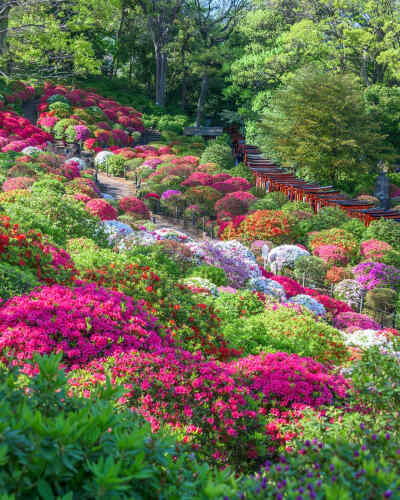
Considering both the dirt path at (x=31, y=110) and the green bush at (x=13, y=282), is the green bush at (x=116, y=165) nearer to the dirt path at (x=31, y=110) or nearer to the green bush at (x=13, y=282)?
the dirt path at (x=31, y=110)

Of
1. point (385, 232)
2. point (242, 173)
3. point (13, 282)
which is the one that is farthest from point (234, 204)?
point (13, 282)

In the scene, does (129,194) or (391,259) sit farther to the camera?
(129,194)

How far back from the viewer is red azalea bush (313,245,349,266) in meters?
16.5

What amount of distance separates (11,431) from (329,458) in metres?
1.68

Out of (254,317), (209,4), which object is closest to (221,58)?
(209,4)

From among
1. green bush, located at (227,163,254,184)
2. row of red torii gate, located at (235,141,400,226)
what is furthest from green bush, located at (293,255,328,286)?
green bush, located at (227,163,254,184)

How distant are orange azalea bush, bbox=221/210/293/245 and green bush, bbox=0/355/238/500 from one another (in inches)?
613

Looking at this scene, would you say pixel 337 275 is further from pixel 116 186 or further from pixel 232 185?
pixel 116 186

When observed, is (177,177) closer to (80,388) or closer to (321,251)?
(321,251)

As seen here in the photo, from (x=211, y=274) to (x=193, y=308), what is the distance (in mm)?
3544

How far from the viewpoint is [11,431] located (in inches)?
82.6

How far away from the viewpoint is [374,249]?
16875mm

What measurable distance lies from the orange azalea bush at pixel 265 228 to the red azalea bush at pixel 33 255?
449 inches

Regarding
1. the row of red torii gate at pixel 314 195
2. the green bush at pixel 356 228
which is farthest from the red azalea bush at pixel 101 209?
the row of red torii gate at pixel 314 195
